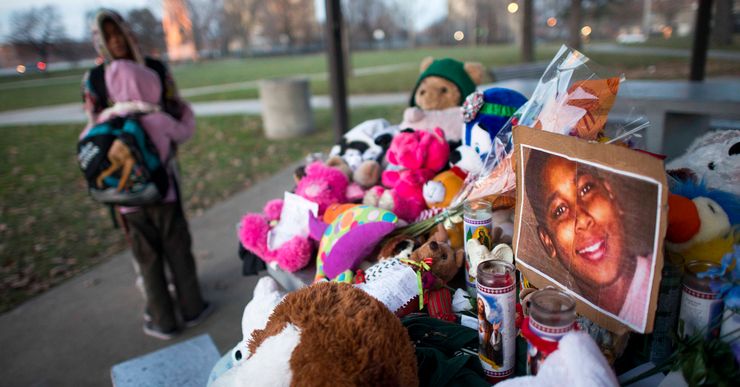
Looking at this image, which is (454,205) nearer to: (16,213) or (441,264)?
(441,264)

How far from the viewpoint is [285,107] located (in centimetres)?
957

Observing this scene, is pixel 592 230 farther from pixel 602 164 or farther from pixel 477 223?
pixel 477 223

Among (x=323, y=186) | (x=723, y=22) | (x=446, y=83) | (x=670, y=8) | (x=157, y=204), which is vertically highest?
(x=670, y=8)

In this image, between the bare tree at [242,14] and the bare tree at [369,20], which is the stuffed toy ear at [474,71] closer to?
the bare tree at [369,20]

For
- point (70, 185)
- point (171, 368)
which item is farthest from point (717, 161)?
point (70, 185)

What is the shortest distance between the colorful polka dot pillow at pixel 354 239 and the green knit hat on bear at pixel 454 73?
1.02 m

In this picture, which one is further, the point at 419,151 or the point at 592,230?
the point at 419,151

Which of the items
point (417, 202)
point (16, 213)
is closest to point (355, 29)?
point (16, 213)

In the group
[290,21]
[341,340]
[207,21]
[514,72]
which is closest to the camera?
[341,340]

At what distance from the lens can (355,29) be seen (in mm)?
60688

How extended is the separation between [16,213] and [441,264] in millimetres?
6768

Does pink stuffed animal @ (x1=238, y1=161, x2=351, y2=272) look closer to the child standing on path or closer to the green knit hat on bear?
the green knit hat on bear

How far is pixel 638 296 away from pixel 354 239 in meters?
1.04

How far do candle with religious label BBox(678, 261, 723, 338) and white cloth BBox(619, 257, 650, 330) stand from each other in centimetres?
15
